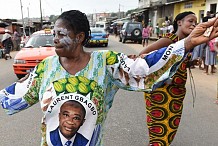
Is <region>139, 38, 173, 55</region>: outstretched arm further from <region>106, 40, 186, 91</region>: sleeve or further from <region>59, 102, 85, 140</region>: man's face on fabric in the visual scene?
<region>59, 102, 85, 140</region>: man's face on fabric

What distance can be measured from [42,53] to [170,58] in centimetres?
709

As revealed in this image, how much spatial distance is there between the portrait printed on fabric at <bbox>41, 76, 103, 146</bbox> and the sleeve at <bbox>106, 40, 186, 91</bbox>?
0.60 feet

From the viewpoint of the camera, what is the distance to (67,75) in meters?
1.69

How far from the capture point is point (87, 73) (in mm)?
1710

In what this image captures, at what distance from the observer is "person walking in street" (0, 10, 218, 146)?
1650 mm

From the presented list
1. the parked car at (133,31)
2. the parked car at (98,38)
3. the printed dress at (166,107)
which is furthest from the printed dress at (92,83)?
the parked car at (133,31)

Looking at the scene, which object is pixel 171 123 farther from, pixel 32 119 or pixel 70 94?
pixel 32 119

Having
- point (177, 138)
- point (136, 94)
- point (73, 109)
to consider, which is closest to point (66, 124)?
point (73, 109)

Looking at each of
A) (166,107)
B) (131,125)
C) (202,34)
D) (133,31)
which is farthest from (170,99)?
(133,31)

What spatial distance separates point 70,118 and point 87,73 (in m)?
0.27

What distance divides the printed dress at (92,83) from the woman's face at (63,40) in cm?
8

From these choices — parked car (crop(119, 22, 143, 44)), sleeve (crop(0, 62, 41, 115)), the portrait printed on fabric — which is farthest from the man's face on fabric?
parked car (crop(119, 22, 143, 44))

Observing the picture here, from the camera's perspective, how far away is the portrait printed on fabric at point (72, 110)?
1.63m

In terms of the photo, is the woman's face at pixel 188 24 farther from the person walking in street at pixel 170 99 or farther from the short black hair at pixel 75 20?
the short black hair at pixel 75 20
